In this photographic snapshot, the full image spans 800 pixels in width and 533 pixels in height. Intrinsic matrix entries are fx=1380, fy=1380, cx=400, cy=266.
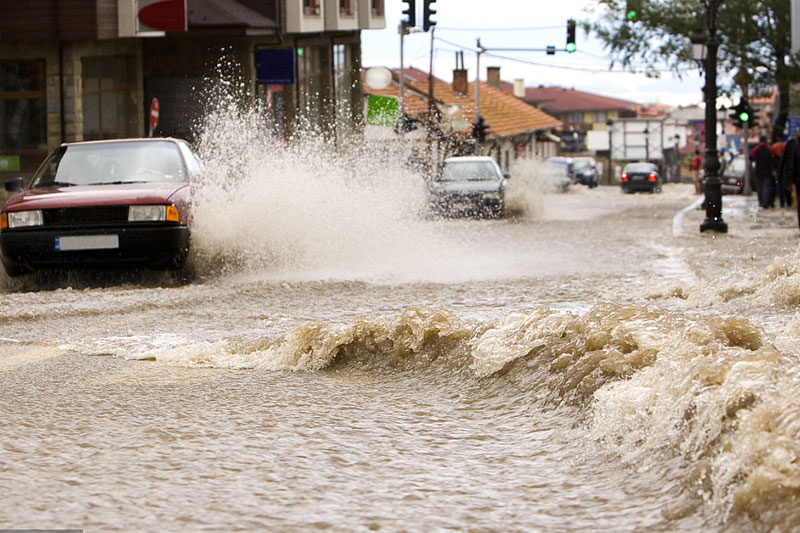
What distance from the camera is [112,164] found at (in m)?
13.7

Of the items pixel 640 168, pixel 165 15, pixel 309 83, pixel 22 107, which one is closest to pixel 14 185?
pixel 22 107

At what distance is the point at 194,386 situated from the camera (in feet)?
21.9

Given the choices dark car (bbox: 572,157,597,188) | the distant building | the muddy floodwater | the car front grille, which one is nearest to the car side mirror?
the car front grille

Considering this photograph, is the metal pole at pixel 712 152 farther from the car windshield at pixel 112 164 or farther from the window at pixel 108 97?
the window at pixel 108 97

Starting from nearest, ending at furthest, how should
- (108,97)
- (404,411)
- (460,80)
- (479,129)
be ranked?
(404,411), (108,97), (479,129), (460,80)

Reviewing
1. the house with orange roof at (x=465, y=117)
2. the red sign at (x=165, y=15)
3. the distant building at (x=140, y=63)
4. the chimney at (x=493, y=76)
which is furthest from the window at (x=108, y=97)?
the chimney at (x=493, y=76)

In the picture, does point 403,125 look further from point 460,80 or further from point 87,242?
point 87,242

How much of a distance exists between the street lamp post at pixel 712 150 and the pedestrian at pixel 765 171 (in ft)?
28.8

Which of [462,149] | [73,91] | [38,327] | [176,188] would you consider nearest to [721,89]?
[462,149]

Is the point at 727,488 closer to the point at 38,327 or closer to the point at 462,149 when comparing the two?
the point at 38,327

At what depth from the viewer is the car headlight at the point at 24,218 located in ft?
41.2

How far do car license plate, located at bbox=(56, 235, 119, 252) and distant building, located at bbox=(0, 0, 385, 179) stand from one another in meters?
13.9

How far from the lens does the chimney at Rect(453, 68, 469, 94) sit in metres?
72.0

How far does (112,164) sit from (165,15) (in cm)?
1433
